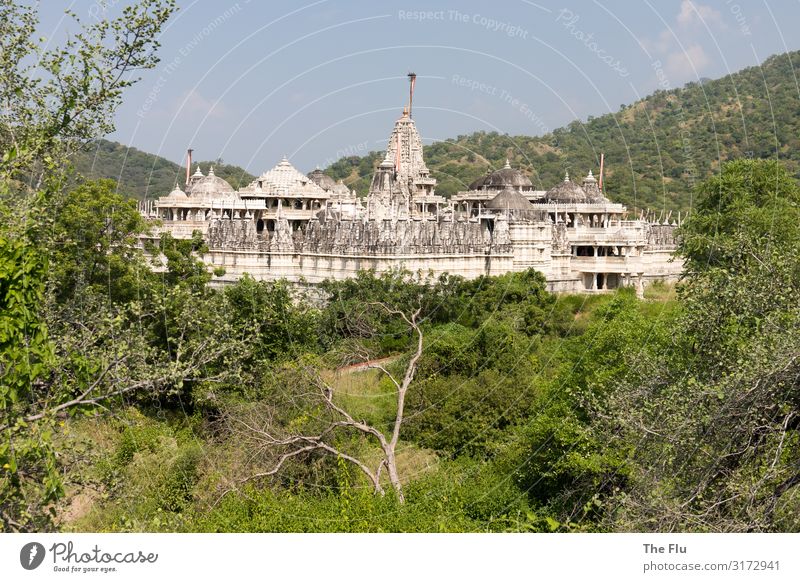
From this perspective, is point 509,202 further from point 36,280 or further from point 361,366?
point 36,280

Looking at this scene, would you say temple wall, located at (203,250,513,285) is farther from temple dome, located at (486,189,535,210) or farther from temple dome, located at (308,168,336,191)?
temple dome, located at (308,168,336,191)

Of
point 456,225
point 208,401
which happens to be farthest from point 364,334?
point 456,225

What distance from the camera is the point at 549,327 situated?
4234 centimetres

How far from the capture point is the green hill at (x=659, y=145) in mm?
88812

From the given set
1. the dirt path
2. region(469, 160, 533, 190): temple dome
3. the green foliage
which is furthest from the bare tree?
region(469, 160, 533, 190): temple dome

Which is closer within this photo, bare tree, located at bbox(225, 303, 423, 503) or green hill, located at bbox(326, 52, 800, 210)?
bare tree, located at bbox(225, 303, 423, 503)

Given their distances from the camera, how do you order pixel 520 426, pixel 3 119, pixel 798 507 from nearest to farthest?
pixel 798 507 → pixel 3 119 → pixel 520 426

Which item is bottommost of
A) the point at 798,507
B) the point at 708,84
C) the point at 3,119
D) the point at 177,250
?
the point at 798,507

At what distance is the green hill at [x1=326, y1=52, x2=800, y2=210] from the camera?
88812mm

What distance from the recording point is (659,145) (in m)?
99.8

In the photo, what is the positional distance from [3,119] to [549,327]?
83.5 ft

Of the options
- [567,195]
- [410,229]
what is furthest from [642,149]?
[410,229]

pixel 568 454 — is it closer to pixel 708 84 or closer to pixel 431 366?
pixel 431 366

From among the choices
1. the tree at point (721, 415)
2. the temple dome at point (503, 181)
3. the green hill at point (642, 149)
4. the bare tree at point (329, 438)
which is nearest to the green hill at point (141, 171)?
the green hill at point (642, 149)
